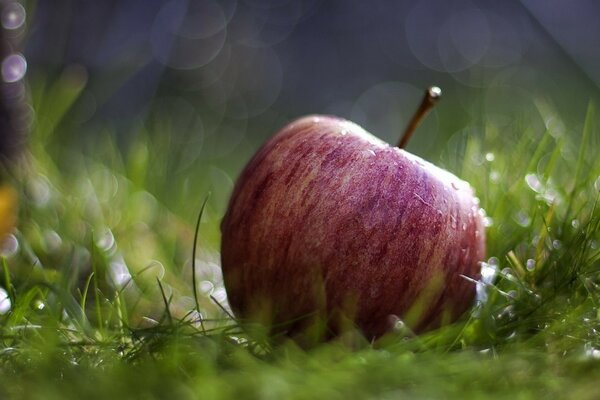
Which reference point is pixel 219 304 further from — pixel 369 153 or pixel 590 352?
pixel 590 352

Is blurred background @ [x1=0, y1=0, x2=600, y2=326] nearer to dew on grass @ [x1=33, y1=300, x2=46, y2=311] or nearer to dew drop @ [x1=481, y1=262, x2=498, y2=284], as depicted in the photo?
dew on grass @ [x1=33, y1=300, x2=46, y2=311]

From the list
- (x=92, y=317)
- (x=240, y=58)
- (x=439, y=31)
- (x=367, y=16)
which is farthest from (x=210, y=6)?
(x=92, y=317)

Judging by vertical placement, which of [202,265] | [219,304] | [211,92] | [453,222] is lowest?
[211,92]

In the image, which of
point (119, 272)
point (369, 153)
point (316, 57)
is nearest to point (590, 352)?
point (369, 153)

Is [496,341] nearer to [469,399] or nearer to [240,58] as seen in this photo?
[469,399]

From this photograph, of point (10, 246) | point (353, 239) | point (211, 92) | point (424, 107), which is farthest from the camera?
point (211, 92)

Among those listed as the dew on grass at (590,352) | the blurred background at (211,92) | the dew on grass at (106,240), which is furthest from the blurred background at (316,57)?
the dew on grass at (590,352)

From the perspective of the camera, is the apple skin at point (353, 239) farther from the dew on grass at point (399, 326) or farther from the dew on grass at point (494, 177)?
the dew on grass at point (494, 177)
